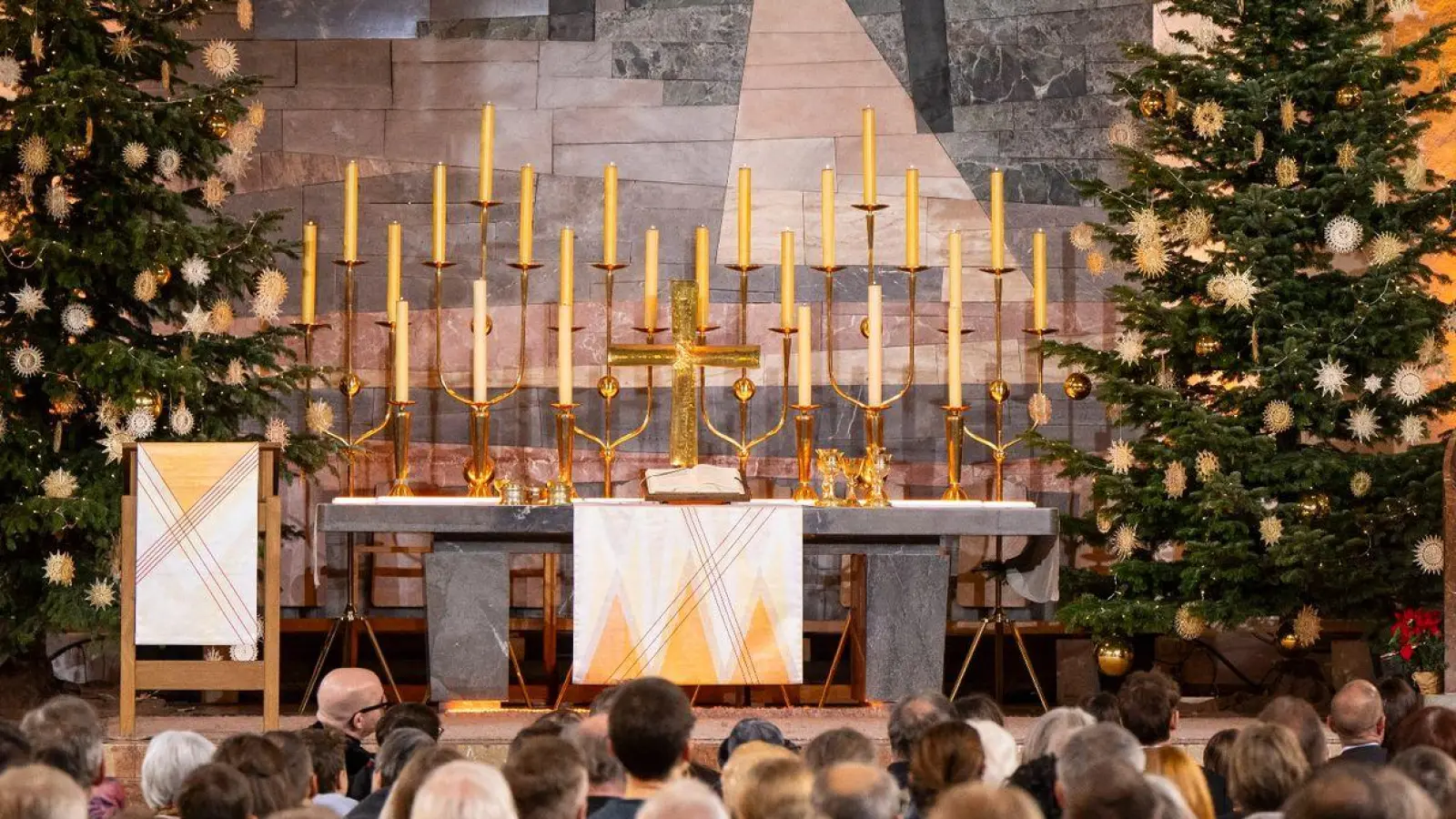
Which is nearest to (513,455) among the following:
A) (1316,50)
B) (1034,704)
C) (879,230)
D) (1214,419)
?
(879,230)

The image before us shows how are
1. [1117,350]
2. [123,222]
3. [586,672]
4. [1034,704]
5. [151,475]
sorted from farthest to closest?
[1034,704], [1117,350], [123,222], [586,672], [151,475]

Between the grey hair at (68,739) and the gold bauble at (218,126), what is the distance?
14.1 ft

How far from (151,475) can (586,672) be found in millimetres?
1895

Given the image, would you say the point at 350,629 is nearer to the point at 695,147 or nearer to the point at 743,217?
the point at 743,217

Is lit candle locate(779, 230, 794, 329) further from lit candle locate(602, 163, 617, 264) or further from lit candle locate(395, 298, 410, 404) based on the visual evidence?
lit candle locate(395, 298, 410, 404)

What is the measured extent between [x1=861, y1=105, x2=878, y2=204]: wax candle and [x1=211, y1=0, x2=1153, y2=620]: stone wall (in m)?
1.46

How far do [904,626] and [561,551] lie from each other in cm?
148

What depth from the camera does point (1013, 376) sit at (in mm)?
10297

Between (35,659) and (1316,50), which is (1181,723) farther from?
(35,659)

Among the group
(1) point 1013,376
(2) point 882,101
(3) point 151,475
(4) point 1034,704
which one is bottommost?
(4) point 1034,704

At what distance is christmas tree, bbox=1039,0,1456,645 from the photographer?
8.61 meters

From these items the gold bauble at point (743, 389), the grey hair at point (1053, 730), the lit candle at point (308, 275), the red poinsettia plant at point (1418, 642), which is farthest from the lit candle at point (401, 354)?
the red poinsettia plant at point (1418, 642)

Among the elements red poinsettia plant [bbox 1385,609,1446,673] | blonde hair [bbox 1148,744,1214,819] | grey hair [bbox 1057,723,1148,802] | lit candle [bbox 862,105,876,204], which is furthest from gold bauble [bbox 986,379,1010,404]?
grey hair [bbox 1057,723,1148,802]

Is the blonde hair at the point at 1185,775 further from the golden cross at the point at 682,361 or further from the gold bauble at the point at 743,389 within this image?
the gold bauble at the point at 743,389
